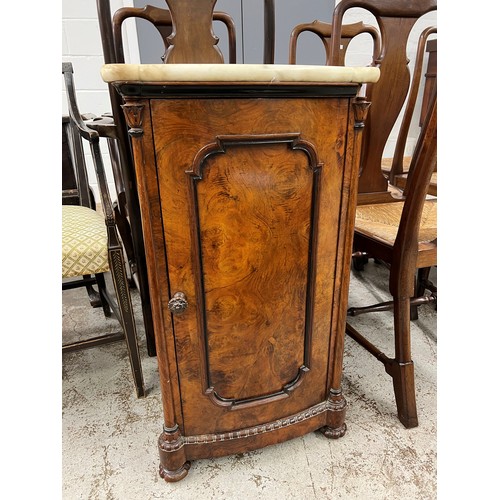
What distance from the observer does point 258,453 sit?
3.83ft

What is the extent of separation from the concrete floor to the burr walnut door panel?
16cm

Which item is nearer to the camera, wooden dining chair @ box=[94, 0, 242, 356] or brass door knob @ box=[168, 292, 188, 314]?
brass door knob @ box=[168, 292, 188, 314]

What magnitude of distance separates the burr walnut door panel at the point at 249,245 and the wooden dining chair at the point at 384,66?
2.08 ft

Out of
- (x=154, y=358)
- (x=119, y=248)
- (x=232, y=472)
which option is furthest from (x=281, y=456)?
(x=119, y=248)

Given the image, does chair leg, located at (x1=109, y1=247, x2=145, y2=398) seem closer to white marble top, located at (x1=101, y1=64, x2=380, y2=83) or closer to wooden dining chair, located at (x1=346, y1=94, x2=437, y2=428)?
white marble top, located at (x1=101, y1=64, x2=380, y2=83)

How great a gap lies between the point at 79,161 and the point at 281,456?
1.47 m

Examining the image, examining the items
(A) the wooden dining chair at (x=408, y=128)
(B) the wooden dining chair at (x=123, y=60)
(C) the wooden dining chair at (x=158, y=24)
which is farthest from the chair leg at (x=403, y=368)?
(C) the wooden dining chair at (x=158, y=24)

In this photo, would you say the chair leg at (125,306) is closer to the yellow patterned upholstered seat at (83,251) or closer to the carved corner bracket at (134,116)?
the yellow patterned upholstered seat at (83,251)

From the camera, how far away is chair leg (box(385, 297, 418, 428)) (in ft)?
3.84

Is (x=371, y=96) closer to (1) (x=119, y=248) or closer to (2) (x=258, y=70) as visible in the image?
(2) (x=258, y=70)

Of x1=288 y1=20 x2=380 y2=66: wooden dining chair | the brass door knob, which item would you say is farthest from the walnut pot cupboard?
x1=288 y1=20 x2=380 y2=66: wooden dining chair

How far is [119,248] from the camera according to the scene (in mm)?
1221

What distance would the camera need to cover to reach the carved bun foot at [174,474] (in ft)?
3.48

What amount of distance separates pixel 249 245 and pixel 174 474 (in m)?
0.70
